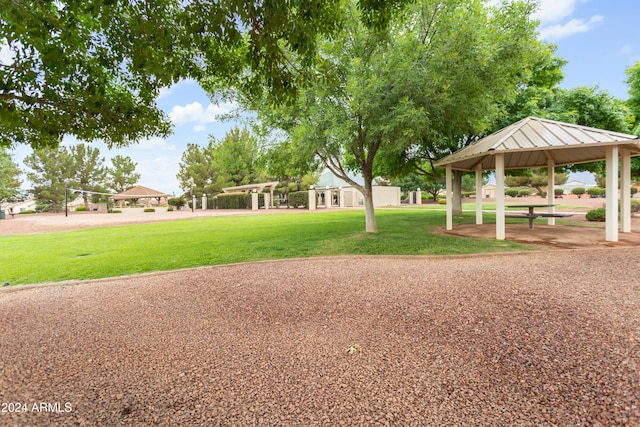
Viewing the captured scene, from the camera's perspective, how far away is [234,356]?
9.48ft

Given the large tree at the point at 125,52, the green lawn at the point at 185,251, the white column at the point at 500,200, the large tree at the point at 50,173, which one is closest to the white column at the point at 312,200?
the green lawn at the point at 185,251

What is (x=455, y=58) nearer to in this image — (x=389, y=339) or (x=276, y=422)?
(x=389, y=339)

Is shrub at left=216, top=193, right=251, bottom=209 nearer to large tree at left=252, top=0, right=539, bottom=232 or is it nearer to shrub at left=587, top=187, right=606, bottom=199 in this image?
large tree at left=252, top=0, right=539, bottom=232

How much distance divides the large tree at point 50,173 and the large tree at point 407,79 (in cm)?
4404

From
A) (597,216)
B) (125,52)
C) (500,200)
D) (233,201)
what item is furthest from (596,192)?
(125,52)

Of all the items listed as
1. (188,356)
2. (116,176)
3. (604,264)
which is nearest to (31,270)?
(188,356)

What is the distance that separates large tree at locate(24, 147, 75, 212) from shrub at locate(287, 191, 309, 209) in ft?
102

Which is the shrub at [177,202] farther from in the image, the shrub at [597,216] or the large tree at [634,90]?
the large tree at [634,90]

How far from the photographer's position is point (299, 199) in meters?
33.2

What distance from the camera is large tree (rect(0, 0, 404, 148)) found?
3.26m

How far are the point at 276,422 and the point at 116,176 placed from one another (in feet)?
184

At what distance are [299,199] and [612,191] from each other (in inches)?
1077

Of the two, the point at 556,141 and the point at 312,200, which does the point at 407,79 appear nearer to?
the point at 556,141

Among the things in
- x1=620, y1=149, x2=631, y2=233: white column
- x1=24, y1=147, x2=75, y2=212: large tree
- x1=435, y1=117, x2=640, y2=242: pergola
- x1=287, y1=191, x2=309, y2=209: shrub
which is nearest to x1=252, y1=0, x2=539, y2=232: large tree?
x1=435, y1=117, x2=640, y2=242: pergola
